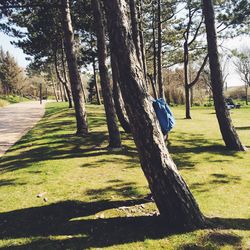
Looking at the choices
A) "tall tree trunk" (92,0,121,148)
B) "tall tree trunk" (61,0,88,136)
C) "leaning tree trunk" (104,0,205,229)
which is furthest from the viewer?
"tall tree trunk" (61,0,88,136)

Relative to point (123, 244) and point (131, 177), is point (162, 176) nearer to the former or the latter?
point (123, 244)

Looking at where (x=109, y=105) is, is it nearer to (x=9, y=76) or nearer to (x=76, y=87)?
(x=76, y=87)

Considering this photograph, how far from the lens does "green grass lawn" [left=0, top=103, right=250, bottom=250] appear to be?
4.80 m

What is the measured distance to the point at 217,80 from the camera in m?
10.5

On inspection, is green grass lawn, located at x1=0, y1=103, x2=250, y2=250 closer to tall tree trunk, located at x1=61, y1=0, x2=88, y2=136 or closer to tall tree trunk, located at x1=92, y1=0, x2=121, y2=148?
tall tree trunk, located at x1=92, y1=0, x2=121, y2=148

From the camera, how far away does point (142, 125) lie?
493cm

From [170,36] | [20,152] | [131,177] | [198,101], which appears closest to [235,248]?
[131,177]

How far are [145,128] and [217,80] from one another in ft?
20.7

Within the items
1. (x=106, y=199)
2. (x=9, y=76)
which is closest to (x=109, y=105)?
(x=106, y=199)

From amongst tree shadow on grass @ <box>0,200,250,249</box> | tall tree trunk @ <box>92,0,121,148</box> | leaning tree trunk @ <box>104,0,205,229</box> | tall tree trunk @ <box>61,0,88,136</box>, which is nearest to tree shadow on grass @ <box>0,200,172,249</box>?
tree shadow on grass @ <box>0,200,250,249</box>

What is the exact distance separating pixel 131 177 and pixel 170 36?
24113 millimetres

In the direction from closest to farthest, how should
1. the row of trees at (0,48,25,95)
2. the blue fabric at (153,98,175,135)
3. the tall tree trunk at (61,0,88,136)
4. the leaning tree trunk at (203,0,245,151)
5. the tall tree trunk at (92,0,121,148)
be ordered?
the blue fabric at (153,98,175,135) → the leaning tree trunk at (203,0,245,151) → the tall tree trunk at (92,0,121,148) → the tall tree trunk at (61,0,88,136) → the row of trees at (0,48,25,95)

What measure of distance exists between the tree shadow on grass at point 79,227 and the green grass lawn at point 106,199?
1 centimetres

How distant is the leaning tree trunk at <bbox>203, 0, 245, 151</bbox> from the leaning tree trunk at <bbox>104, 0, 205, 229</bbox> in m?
6.04
